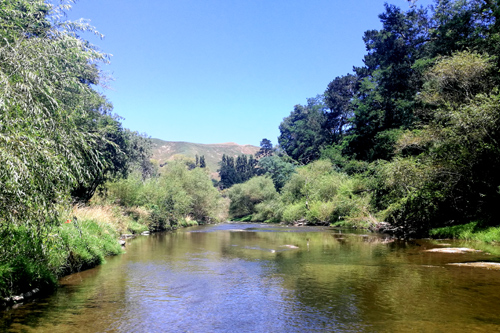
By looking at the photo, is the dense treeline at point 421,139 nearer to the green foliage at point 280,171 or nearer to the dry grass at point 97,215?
the green foliage at point 280,171

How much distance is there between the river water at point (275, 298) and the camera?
8461 millimetres

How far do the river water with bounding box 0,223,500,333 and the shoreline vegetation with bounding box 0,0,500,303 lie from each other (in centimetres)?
184

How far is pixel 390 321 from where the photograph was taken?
849 centimetres

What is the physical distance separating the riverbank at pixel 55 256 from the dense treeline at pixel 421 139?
21589 mm

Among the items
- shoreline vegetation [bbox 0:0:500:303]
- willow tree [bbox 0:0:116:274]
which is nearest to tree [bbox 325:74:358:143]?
shoreline vegetation [bbox 0:0:500:303]

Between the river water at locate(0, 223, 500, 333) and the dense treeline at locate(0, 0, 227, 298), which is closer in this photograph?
the dense treeline at locate(0, 0, 227, 298)

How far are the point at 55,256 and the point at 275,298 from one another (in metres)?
8.13

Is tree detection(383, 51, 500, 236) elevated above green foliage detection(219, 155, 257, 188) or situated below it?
below

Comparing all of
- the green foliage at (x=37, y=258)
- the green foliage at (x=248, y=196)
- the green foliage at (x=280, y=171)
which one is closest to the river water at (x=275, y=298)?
the green foliage at (x=37, y=258)

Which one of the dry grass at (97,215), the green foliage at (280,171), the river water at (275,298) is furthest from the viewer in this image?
the green foliage at (280,171)

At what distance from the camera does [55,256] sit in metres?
12.6

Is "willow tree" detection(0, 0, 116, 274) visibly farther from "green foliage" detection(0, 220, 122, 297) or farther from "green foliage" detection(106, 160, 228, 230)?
"green foliage" detection(106, 160, 228, 230)

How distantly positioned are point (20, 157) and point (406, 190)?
27642 millimetres

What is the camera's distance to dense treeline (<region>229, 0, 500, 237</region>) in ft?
72.9
